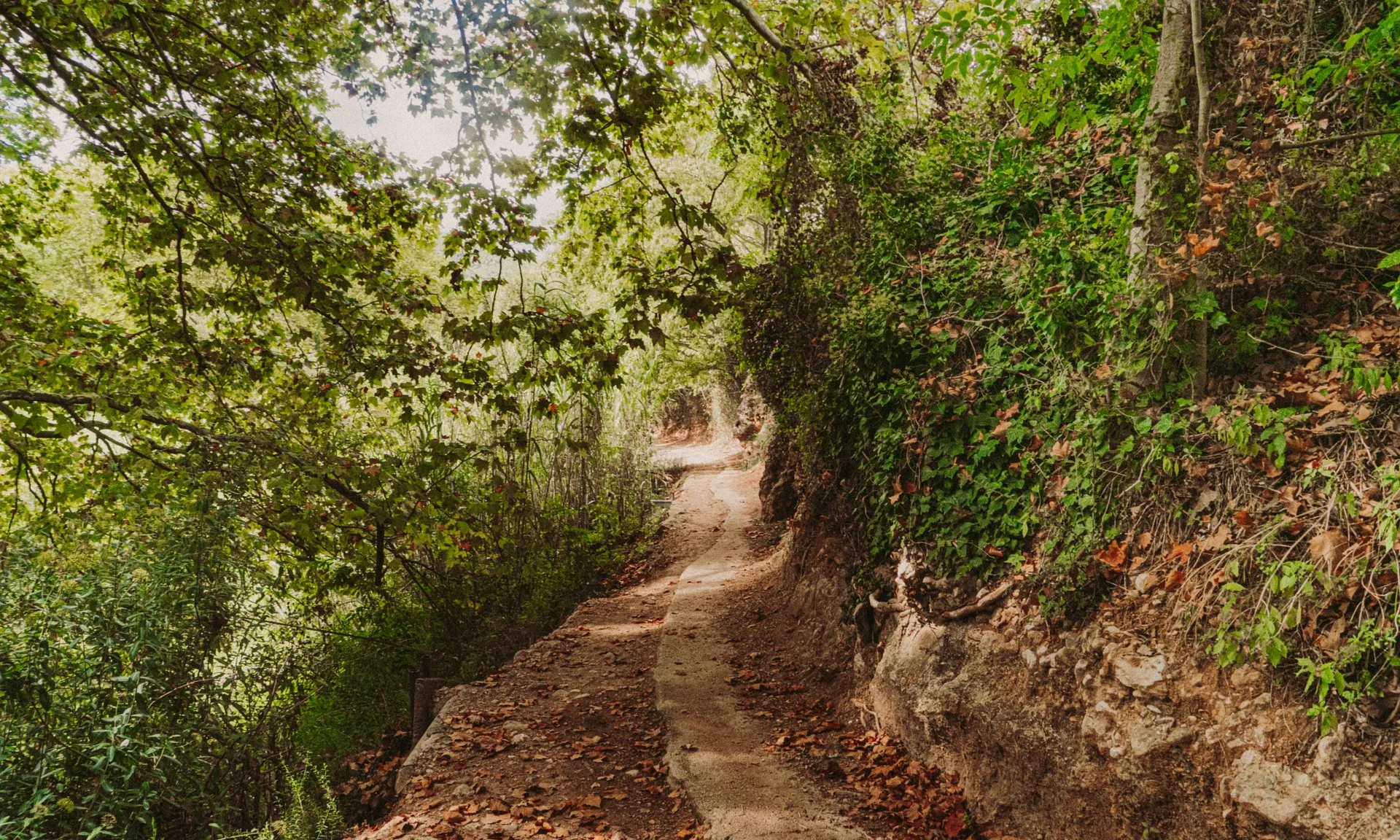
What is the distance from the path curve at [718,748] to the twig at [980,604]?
55.1 inches

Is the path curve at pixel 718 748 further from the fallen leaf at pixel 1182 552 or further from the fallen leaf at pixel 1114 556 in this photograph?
the fallen leaf at pixel 1182 552

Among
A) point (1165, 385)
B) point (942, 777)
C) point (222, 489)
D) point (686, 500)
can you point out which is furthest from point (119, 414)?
point (686, 500)

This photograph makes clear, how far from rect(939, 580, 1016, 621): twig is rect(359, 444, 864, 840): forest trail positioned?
1.41 metres

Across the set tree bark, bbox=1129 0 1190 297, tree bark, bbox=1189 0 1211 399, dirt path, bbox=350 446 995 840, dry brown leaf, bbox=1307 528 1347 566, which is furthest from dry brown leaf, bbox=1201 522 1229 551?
dirt path, bbox=350 446 995 840

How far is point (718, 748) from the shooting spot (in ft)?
16.4

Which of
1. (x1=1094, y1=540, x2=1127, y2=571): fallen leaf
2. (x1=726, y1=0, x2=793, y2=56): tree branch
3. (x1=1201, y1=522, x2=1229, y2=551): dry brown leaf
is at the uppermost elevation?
(x1=726, y1=0, x2=793, y2=56): tree branch

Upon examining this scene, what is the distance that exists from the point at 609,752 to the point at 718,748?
81 centimetres

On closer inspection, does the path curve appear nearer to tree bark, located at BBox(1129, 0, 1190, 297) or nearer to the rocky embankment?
the rocky embankment

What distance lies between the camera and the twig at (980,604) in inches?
174

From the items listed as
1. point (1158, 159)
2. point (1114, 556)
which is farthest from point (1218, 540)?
point (1158, 159)

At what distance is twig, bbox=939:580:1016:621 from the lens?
4.42 metres

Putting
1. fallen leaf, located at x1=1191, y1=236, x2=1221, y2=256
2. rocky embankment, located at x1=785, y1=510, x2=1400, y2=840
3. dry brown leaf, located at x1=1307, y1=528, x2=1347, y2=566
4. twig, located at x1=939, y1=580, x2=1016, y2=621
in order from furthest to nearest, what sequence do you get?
1. twig, located at x1=939, y1=580, x2=1016, y2=621
2. fallen leaf, located at x1=1191, y1=236, x2=1221, y2=256
3. dry brown leaf, located at x1=1307, y1=528, x2=1347, y2=566
4. rocky embankment, located at x1=785, y1=510, x2=1400, y2=840

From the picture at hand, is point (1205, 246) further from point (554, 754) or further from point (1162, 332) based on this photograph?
point (554, 754)

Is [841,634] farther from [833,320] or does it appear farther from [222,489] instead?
[222,489]
